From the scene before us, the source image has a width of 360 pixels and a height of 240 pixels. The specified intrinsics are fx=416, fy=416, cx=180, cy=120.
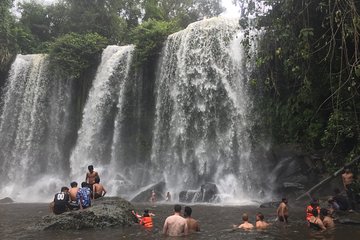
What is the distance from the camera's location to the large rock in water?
9.90 m

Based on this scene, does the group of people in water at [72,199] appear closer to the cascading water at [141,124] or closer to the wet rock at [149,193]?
the cascading water at [141,124]

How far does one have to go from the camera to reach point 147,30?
25.1 meters

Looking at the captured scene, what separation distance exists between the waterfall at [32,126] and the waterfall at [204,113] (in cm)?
743

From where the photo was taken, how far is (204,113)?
21688 millimetres

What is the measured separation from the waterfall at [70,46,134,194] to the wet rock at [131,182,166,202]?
15.0 feet

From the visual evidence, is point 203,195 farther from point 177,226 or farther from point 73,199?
point 177,226

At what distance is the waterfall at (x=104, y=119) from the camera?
24.6 m

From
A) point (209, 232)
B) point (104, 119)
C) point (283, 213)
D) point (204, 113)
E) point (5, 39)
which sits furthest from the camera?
point (5, 39)

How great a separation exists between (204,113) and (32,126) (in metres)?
12.0

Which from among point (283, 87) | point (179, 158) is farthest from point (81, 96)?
point (283, 87)

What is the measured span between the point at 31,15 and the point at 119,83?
654 inches

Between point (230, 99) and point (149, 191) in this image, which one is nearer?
point (149, 191)

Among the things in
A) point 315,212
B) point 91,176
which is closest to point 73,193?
point 91,176

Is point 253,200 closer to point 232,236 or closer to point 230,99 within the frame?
point 230,99
